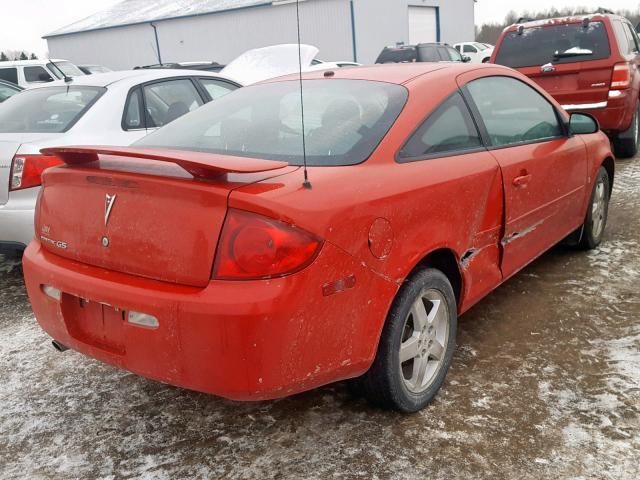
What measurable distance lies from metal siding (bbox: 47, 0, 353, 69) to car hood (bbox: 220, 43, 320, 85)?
14.5 meters

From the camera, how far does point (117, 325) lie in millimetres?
2209

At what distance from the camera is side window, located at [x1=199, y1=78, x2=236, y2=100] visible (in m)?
5.78

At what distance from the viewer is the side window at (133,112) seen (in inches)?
189

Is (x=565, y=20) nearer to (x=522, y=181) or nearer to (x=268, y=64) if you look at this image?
(x=268, y=64)

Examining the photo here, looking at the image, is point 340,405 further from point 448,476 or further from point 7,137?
point 7,137

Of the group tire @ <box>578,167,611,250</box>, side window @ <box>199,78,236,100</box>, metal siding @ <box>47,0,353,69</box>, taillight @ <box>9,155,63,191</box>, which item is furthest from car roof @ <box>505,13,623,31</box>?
metal siding @ <box>47,0,353,69</box>

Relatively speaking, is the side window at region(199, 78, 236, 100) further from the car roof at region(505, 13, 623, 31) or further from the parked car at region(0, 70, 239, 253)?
the car roof at region(505, 13, 623, 31)

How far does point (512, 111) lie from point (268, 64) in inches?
297

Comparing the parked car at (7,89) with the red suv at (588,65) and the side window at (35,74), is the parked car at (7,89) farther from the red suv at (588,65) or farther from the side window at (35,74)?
the red suv at (588,65)

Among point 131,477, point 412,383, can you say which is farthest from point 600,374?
point 131,477

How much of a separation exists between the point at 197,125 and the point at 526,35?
595cm

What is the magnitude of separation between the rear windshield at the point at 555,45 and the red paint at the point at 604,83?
0.07 m

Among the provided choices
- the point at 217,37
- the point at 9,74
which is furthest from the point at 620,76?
the point at 217,37

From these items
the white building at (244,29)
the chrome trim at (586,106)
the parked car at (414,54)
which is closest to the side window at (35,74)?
the parked car at (414,54)
